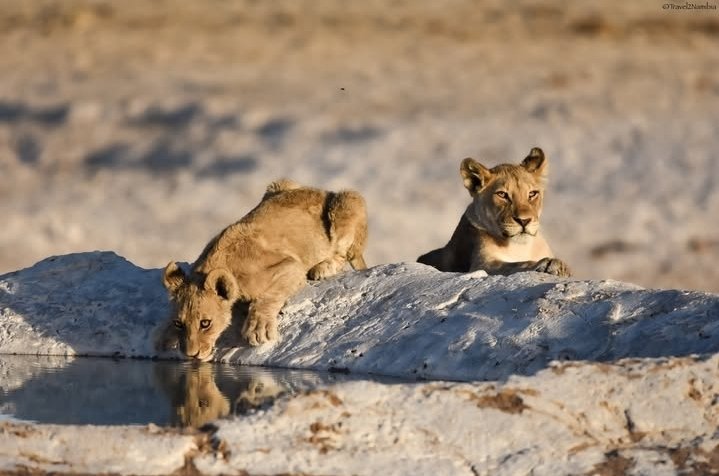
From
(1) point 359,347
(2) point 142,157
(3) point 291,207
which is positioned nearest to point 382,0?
(2) point 142,157

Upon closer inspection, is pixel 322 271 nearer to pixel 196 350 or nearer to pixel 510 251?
pixel 196 350

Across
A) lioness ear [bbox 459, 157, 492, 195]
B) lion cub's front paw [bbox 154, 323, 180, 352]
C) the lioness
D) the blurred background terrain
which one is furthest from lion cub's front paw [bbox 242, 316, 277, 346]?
the blurred background terrain

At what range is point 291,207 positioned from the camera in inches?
534

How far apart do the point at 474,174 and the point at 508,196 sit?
42cm

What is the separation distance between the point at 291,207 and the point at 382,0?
14.8 meters

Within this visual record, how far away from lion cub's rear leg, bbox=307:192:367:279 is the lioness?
Answer: 3.02 feet

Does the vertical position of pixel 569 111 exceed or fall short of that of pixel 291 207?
it exceeds it

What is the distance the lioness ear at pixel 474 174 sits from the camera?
46.4 feet

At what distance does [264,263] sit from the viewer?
41.3 ft

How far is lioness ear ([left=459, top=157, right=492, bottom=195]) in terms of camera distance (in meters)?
14.2

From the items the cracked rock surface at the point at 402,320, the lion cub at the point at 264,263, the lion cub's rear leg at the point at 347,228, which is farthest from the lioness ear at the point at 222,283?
the lion cub's rear leg at the point at 347,228

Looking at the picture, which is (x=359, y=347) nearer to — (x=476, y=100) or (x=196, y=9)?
(x=476, y=100)

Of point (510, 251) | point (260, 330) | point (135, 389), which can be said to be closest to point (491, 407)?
point (135, 389)

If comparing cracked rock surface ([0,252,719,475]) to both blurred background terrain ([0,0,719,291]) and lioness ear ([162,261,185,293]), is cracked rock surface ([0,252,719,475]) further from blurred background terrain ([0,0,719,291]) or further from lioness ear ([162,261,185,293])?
blurred background terrain ([0,0,719,291])
